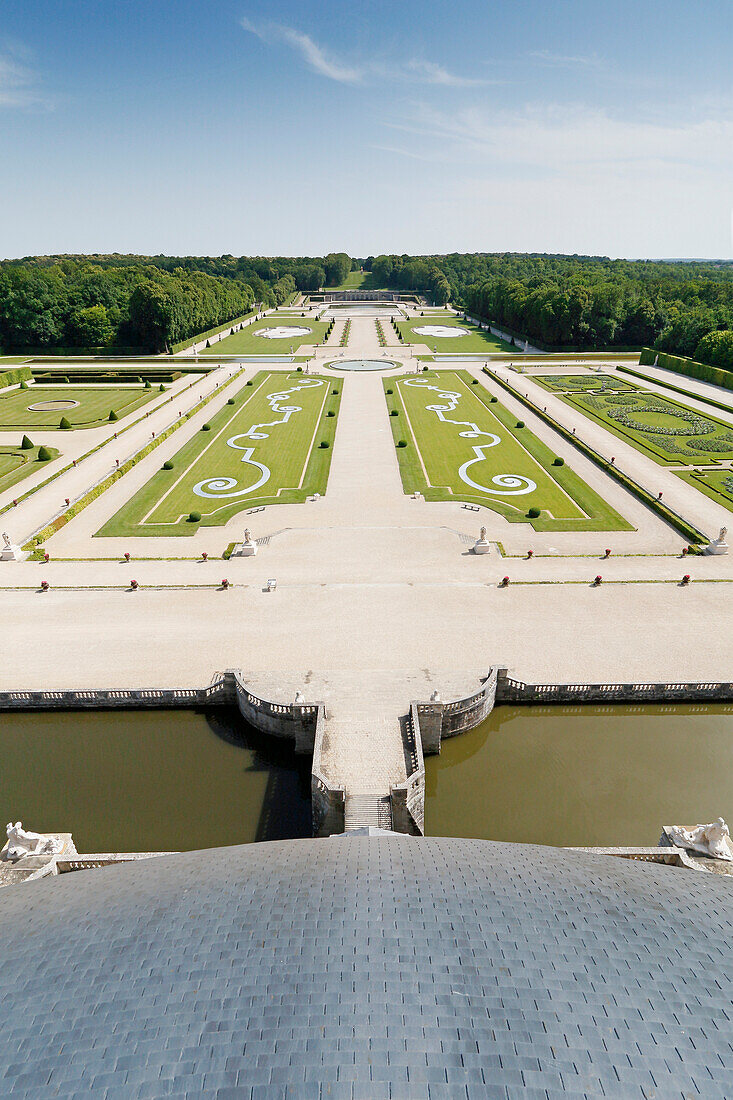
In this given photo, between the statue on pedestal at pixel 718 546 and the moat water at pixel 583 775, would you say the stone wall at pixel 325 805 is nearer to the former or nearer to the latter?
the moat water at pixel 583 775

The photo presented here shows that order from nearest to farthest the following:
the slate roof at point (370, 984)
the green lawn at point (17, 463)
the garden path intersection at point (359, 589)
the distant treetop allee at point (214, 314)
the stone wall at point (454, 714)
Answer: the slate roof at point (370, 984), the stone wall at point (454, 714), the garden path intersection at point (359, 589), the green lawn at point (17, 463), the distant treetop allee at point (214, 314)

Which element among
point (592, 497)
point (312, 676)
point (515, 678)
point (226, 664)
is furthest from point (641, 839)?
point (592, 497)

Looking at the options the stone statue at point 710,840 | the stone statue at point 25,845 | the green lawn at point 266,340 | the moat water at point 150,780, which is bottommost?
the moat water at point 150,780

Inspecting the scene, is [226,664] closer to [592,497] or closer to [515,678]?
[515,678]

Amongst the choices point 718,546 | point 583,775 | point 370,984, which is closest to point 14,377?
point 718,546

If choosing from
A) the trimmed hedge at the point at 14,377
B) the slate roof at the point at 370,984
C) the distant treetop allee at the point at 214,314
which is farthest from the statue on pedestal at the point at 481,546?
the trimmed hedge at the point at 14,377

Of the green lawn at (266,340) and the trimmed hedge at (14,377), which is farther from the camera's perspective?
the green lawn at (266,340)

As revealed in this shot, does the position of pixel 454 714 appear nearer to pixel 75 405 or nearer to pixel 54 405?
pixel 75 405
